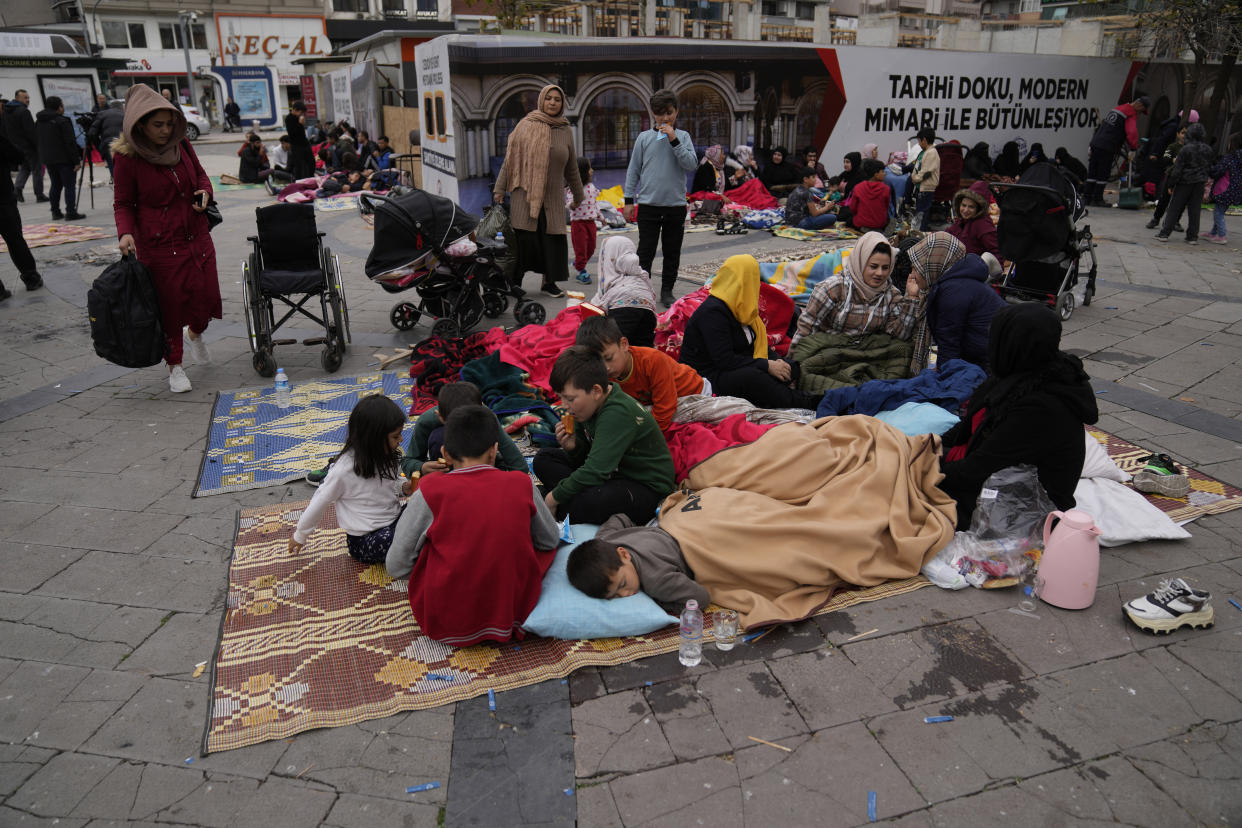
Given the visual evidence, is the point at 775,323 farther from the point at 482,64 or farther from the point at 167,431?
the point at 482,64

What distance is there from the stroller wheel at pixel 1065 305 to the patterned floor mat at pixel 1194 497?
111 inches

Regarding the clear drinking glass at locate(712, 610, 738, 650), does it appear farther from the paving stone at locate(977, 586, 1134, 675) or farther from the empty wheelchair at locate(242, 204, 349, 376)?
the empty wheelchair at locate(242, 204, 349, 376)

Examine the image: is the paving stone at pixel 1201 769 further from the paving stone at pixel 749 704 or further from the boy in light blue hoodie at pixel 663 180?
the boy in light blue hoodie at pixel 663 180

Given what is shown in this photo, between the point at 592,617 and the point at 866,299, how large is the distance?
9.80ft

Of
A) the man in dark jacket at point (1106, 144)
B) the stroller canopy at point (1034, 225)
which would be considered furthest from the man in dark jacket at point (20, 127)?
the man in dark jacket at point (1106, 144)

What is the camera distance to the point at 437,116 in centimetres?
1170

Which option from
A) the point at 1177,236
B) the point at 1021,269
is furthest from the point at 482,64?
the point at 1177,236

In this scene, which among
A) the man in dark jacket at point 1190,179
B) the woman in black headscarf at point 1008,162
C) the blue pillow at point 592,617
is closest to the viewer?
the blue pillow at point 592,617

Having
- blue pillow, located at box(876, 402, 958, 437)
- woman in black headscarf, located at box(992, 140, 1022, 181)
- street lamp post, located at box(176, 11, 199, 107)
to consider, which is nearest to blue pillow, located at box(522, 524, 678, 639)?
blue pillow, located at box(876, 402, 958, 437)

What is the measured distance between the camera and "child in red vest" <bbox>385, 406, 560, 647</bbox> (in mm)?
2930

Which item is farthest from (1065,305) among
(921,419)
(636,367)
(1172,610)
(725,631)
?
(725,631)

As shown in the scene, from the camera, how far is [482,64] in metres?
10.9

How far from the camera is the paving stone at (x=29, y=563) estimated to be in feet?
11.4

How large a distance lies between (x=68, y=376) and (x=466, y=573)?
15.7 feet
